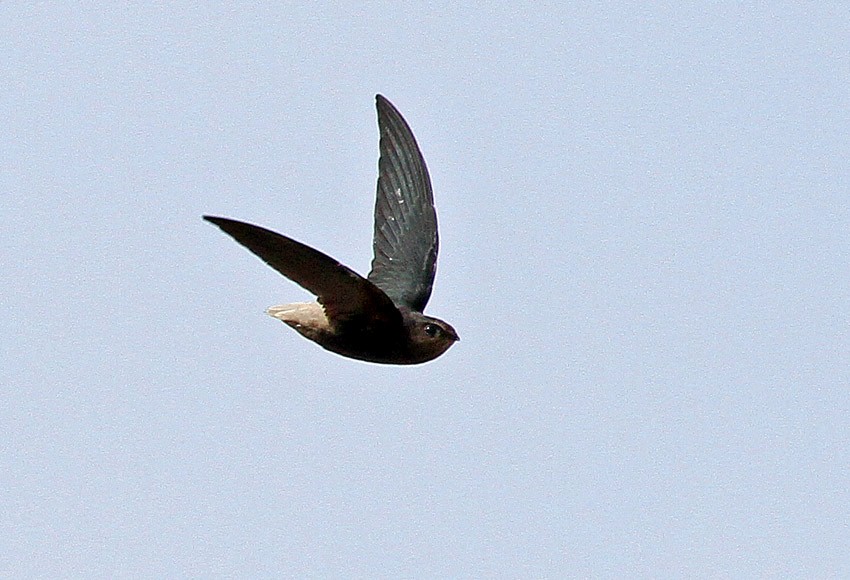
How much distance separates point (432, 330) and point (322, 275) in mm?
1285

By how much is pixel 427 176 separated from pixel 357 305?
87.8 inches

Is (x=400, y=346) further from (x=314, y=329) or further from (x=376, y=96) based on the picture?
(x=376, y=96)

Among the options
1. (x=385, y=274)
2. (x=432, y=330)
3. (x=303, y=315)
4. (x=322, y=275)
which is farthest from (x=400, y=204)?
(x=322, y=275)

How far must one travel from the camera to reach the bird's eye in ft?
37.4

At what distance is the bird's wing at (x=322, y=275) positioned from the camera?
31.9 feet

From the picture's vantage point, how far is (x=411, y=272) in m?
12.7

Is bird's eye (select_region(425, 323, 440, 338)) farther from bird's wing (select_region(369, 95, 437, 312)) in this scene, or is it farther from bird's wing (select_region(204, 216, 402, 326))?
bird's wing (select_region(369, 95, 437, 312))

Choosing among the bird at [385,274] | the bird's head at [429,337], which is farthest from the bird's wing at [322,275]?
the bird's head at [429,337]

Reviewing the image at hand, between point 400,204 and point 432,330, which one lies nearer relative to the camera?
point 432,330

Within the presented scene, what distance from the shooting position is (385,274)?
1273 cm

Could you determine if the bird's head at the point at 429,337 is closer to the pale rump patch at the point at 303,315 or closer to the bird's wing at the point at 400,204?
the pale rump patch at the point at 303,315

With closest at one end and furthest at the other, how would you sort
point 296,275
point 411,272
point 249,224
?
point 249,224
point 296,275
point 411,272

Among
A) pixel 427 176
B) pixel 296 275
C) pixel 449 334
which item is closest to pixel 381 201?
pixel 427 176

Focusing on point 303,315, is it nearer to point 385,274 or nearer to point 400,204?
point 385,274
